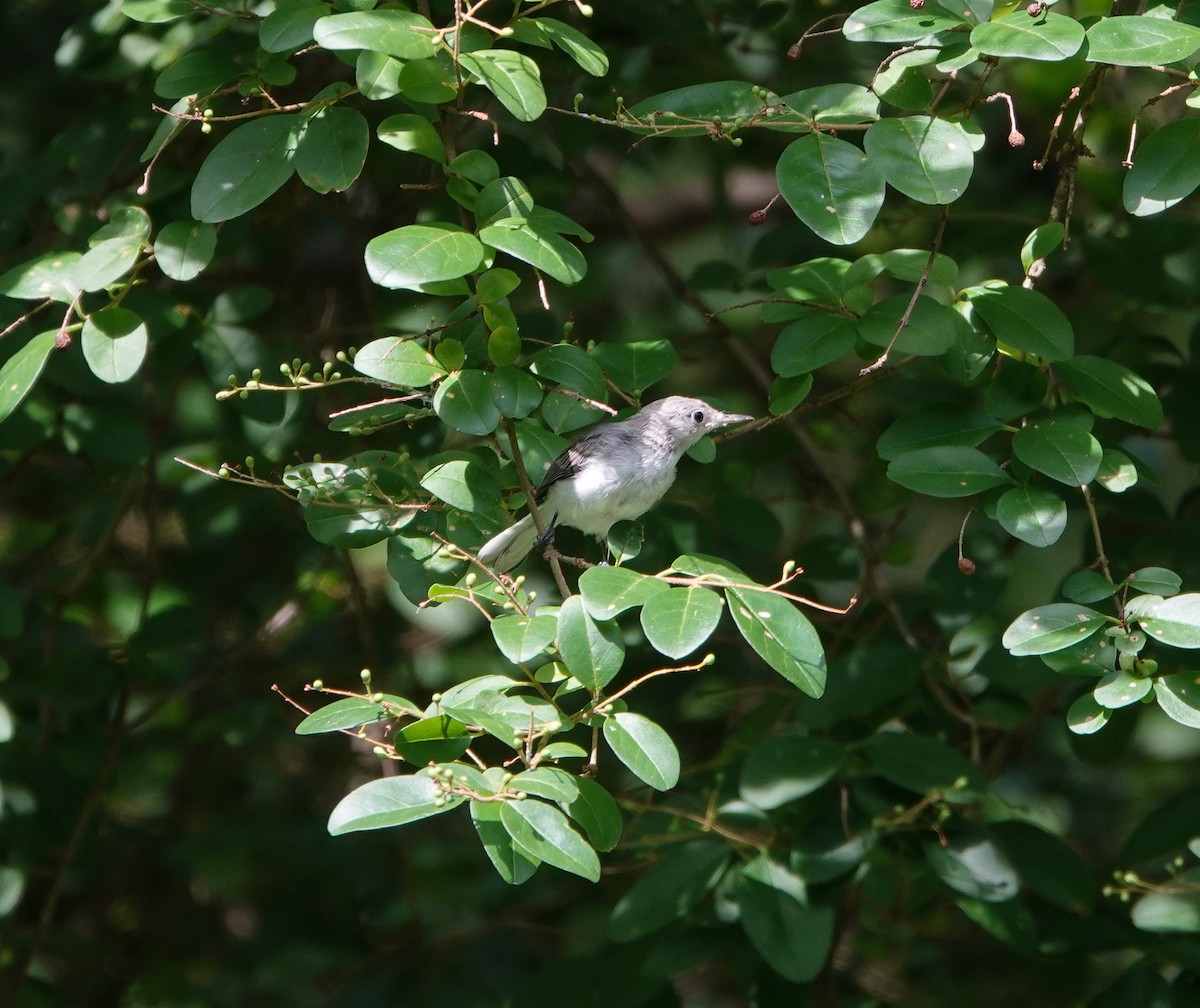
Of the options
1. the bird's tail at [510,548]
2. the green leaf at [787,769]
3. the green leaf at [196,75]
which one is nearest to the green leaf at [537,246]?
the green leaf at [196,75]

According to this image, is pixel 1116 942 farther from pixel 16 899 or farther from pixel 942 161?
pixel 16 899

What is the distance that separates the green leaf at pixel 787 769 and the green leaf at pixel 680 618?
42.4 inches

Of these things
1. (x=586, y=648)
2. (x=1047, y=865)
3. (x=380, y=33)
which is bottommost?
(x=1047, y=865)

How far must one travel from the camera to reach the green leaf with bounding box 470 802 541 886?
73.3 inches

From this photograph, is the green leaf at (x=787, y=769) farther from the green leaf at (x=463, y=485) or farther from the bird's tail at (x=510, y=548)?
the green leaf at (x=463, y=485)

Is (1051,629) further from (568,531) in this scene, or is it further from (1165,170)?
(568,531)

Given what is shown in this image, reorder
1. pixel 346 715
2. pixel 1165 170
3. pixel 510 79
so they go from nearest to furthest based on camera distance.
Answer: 1. pixel 346 715
2. pixel 510 79
3. pixel 1165 170

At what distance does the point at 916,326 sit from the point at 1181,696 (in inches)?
29.1

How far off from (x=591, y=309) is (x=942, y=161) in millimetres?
3185

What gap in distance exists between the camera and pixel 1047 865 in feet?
10.1

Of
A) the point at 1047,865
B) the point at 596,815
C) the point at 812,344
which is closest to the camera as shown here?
the point at 596,815

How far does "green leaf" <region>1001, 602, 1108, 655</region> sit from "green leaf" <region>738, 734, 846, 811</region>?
2.79ft

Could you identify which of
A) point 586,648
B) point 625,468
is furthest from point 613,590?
point 625,468

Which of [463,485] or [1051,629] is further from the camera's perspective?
[463,485]
